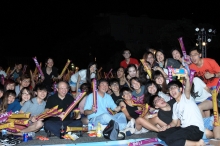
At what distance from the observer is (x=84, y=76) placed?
26.7ft

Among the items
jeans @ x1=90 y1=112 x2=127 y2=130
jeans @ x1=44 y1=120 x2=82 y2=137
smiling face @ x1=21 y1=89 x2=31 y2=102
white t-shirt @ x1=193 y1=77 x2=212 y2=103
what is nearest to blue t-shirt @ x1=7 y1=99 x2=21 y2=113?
Answer: smiling face @ x1=21 y1=89 x2=31 y2=102

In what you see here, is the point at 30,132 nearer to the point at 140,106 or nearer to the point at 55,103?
the point at 55,103

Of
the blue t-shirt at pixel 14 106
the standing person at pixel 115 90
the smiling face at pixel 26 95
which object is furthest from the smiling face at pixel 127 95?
the blue t-shirt at pixel 14 106

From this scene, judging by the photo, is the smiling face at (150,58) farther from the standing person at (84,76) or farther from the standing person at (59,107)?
the standing person at (59,107)

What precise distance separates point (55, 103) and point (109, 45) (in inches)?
928

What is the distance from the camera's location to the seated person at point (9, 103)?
5.93 metres

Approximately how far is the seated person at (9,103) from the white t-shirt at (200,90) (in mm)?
3674

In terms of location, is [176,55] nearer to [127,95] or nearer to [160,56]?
[160,56]

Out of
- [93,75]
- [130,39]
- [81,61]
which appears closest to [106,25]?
[130,39]

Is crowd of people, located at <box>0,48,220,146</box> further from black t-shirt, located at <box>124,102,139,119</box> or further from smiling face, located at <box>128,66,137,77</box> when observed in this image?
smiling face, located at <box>128,66,137,77</box>

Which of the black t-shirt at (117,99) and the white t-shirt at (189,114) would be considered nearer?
the white t-shirt at (189,114)

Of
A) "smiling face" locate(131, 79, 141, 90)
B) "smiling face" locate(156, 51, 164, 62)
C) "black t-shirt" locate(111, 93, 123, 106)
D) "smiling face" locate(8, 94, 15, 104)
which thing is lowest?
"black t-shirt" locate(111, 93, 123, 106)

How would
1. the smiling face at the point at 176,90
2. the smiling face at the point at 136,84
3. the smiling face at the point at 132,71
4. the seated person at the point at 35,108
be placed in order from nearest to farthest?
the smiling face at the point at 176,90, the seated person at the point at 35,108, the smiling face at the point at 136,84, the smiling face at the point at 132,71

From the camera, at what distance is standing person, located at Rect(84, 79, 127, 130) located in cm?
590
